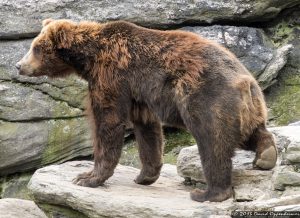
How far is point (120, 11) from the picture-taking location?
12461 millimetres

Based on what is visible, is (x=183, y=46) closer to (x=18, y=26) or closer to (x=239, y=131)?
(x=239, y=131)

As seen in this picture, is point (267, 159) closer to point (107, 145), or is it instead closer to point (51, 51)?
point (107, 145)

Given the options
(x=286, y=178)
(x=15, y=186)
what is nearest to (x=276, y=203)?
(x=286, y=178)

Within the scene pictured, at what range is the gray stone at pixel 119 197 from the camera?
291 inches

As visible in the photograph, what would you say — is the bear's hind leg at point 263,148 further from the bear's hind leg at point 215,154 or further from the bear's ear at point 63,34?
the bear's ear at point 63,34

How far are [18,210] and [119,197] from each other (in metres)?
2.04

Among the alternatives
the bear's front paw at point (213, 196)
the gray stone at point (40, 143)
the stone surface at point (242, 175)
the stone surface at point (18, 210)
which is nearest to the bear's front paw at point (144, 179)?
the stone surface at point (242, 175)

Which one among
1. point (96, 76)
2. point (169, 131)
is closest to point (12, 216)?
point (96, 76)

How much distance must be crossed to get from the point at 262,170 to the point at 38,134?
4938 millimetres

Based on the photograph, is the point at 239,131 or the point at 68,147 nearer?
the point at 239,131

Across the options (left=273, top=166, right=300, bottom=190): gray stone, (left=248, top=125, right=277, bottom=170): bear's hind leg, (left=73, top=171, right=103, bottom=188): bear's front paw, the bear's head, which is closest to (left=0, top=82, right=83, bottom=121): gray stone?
the bear's head

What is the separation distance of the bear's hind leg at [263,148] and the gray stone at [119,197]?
0.66 m

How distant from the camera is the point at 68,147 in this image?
1209cm

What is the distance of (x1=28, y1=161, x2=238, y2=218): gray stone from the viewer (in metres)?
7.39
